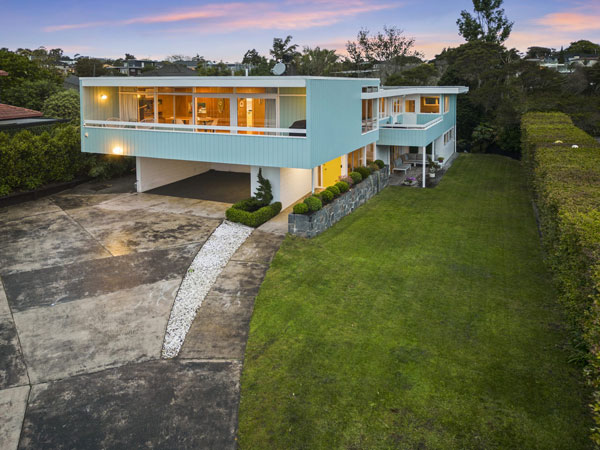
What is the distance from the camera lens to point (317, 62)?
61312 millimetres

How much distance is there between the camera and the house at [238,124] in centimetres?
1579

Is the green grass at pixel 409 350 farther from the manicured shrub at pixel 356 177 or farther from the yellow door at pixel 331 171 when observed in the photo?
the yellow door at pixel 331 171

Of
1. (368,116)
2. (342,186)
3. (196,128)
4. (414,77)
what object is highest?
(414,77)

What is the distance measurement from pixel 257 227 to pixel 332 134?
15.0 feet

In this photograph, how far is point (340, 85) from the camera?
17531mm

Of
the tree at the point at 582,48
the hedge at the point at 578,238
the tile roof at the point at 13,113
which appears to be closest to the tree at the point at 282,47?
the tree at the point at 582,48

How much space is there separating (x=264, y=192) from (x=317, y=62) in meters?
48.8

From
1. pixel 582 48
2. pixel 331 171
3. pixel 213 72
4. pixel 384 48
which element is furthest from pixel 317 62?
pixel 331 171

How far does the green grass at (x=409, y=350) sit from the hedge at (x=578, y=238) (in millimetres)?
857

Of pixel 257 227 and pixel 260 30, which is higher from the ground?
pixel 260 30

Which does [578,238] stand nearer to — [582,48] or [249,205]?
[249,205]

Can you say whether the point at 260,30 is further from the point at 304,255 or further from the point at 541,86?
the point at 304,255

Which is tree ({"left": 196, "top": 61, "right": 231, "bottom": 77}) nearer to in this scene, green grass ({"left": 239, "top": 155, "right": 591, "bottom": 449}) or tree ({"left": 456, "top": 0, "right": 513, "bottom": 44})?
tree ({"left": 456, "top": 0, "right": 513, "bottom": 44})

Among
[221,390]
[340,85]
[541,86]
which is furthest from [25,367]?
[541,86]
